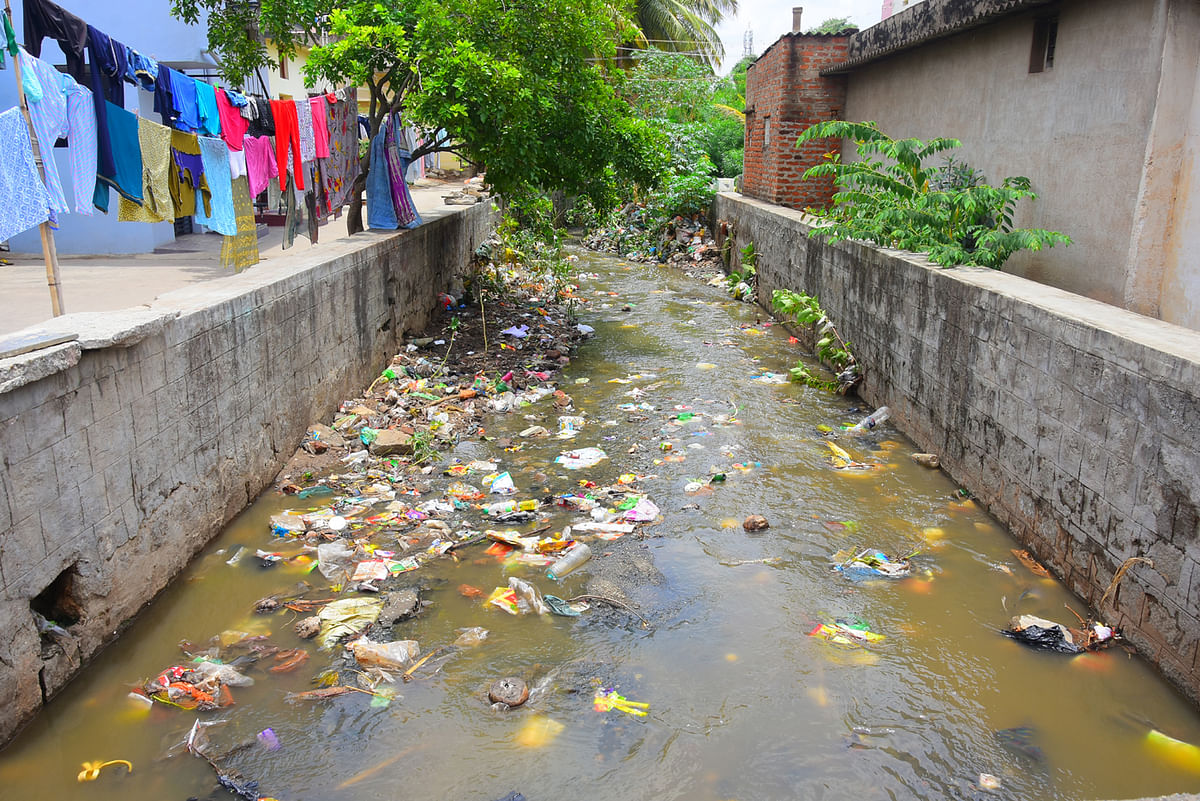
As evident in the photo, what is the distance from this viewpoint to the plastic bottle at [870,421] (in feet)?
21.5

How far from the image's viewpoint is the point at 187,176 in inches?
246

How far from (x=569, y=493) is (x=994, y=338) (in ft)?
9.10

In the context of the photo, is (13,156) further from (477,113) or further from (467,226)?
(467,226)

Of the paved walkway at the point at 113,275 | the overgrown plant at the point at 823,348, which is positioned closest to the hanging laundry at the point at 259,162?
the paved walkway at the point at 113,275

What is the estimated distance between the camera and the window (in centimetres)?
652

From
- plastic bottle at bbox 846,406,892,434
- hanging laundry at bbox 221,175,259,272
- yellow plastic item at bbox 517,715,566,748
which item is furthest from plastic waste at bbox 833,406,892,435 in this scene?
hanging laundry at bbox 221,175,259,272

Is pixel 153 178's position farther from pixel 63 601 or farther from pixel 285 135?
pixel 63 601

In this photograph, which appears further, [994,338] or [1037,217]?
[1037,217]

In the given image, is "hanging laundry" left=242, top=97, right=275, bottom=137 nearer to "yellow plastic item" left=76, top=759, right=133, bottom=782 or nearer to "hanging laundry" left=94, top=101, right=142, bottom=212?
"hanging laundry" left=94, top=101, right=142, bottom=212

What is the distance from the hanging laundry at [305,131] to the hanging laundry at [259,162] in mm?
346

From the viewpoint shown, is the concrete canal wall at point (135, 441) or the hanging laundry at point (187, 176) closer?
the concrete canal wall at point (135, 441)

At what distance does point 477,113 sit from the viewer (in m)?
7.93

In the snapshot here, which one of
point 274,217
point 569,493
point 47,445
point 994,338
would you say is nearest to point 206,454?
point 47,445

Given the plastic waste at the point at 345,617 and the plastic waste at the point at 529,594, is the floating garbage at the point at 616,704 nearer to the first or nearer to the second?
the plastic waste at the point at 529,594
